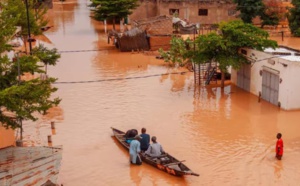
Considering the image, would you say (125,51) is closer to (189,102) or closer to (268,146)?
(189,102)

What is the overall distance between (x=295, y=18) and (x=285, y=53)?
22049 mm

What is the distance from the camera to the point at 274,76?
22.8m

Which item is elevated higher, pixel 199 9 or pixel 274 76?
pixel 199 9

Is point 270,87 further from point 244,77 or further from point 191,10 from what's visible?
point 191,10

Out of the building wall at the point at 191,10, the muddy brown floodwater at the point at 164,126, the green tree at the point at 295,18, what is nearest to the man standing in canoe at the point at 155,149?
the muddy brown floodwater at the point at 164,126

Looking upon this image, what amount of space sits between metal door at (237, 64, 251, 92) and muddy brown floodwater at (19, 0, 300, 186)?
542 millimetres

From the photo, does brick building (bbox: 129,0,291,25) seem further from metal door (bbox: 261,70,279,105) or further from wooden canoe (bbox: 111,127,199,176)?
wooden canoe (bbox: 111,127,199,176)

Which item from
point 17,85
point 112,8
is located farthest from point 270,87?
point 112,8

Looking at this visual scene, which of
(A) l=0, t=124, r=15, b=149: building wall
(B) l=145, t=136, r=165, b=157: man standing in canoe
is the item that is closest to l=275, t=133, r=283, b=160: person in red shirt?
(B) l=145, t=136, r=165, b=157: man standing in canoe

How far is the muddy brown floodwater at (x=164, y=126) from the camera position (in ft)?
50.9

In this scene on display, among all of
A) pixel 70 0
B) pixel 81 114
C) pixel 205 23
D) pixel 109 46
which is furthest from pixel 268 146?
pixel 70 0

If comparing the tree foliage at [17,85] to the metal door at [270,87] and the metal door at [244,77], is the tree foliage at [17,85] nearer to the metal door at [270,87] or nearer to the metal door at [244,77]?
the metal door at [270,87]

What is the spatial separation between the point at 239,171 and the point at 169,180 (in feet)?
8.23

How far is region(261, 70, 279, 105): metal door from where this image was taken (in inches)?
894
